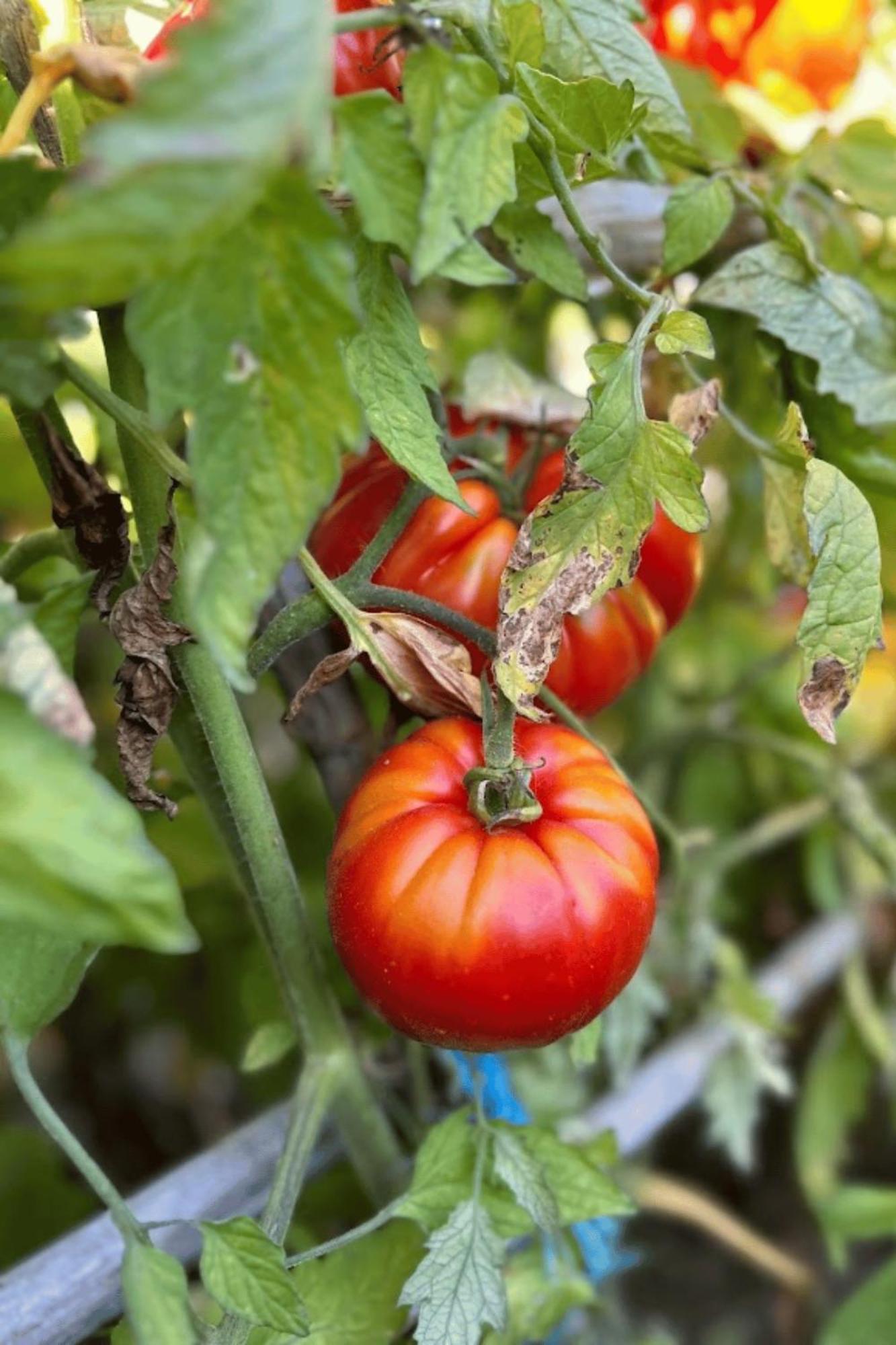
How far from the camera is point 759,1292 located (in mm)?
1591

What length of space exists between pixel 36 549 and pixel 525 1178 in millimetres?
429

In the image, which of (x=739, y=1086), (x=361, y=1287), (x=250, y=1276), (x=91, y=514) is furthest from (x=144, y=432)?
(x=739, y=1086)

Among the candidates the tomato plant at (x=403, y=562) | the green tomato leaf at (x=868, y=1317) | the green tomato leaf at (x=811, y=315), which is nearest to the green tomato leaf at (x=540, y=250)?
the tomato plant at (x=403, y=562)

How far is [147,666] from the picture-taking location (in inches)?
22.2

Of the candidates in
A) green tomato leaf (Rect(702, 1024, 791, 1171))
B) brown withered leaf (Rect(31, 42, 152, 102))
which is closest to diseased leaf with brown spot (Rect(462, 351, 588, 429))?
brown withered leaf (Rect(31, 42, 152, 102))

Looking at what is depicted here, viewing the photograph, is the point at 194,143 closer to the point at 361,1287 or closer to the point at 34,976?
the point at 34,976

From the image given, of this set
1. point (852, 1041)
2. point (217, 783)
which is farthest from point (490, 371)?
point (852, 1041)

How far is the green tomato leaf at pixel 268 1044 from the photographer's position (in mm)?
744

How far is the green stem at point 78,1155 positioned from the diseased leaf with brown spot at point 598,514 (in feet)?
0.90

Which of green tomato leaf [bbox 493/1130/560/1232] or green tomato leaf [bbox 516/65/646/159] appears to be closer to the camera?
green tomato leaf [bbox 516/65/646/159]

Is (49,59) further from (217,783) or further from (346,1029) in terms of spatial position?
(346,1029)

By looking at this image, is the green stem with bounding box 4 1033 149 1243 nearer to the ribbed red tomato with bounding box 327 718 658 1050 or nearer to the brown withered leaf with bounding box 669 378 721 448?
the ribbed red tomato with bounding box 327 718 658 1050

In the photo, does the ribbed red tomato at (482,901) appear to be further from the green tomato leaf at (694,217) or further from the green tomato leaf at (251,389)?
the green tomato leaf at (694,217)

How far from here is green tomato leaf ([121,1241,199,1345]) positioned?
19.4 inches
